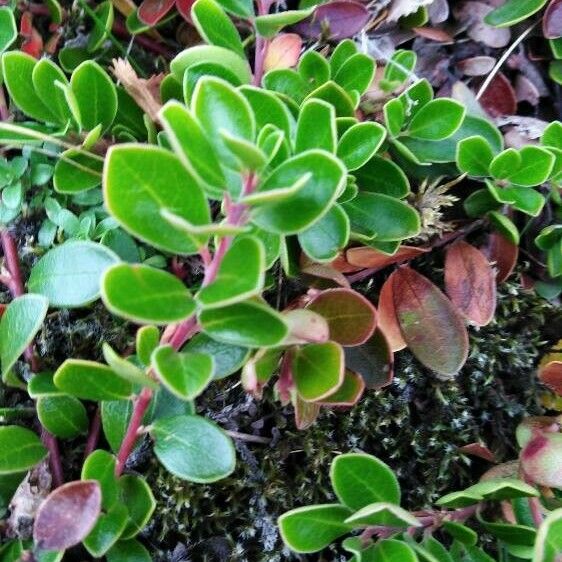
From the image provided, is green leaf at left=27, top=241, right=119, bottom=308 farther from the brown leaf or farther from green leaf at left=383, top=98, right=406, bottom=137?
green leaf at left=383, top=98, right=406, bottom=137

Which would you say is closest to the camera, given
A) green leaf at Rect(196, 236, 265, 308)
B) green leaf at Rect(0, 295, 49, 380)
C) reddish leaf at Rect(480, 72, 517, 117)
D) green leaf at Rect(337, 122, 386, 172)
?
green leaf at Rect(196, 236, 265, 308)

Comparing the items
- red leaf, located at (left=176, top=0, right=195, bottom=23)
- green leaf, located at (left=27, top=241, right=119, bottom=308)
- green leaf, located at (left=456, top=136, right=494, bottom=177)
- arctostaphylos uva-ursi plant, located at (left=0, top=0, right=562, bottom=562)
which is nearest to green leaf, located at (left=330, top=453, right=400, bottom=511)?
arctostaphylos uva-ursi plant, located at (left=0, top=0, right=562, bottom=562)

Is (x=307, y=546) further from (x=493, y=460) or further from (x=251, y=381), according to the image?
(x=493, y=460)

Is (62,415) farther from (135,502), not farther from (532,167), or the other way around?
(532,167)

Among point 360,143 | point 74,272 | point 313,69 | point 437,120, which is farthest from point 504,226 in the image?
point 74,272

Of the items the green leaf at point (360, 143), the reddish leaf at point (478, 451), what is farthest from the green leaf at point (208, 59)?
the reddish leaf at point (478, 451)
